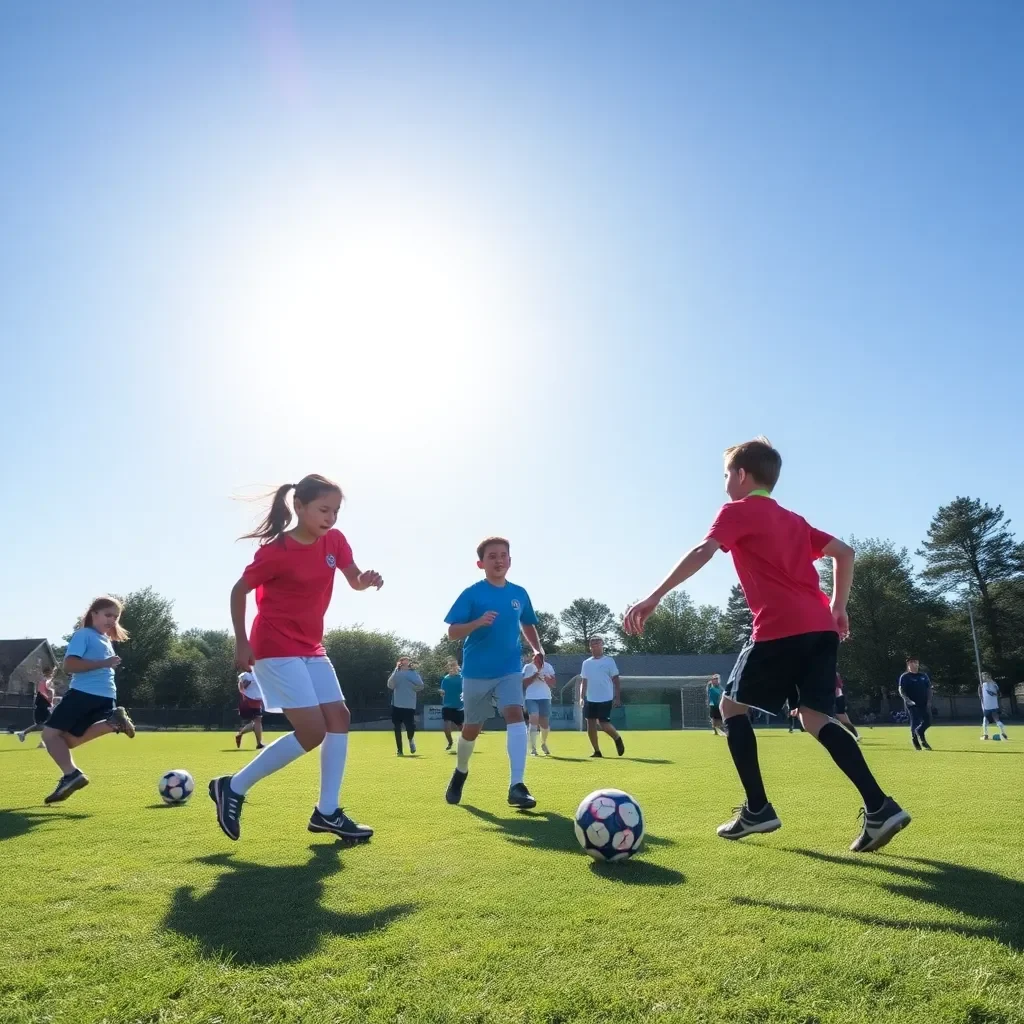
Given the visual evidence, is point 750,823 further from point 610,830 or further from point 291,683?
point 291,683

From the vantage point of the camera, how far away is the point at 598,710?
14953 mm

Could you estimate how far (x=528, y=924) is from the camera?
296 centimetres

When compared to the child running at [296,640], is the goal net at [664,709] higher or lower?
lower

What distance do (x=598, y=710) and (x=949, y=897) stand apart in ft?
38.8

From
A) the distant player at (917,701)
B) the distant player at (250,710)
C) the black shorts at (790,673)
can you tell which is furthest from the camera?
the distant player at (250,710)

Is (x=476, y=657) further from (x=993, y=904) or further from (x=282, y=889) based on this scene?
(x=993, y=904)

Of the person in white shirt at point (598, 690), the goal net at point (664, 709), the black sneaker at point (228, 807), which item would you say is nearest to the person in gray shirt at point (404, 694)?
the person in white shirt at point (598, 690)

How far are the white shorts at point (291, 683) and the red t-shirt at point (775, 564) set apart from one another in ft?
8.39

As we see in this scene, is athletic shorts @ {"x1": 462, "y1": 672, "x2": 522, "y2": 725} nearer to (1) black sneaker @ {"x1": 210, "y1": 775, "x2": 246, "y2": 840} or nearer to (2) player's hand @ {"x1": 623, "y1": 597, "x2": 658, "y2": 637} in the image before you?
(1) black sneaker @ {"x1": 210, "y1": 775, "x2": 246, "y2": 840}

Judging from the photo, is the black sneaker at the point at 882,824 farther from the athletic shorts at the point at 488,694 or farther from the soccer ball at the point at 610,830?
the athletic shorts at the point at 488,694

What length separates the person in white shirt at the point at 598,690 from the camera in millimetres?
14906

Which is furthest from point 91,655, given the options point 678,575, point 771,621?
point 771,621

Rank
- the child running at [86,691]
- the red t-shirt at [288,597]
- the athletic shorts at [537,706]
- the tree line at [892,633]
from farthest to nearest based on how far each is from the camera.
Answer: the tree line at [892,633] → the athletic shorts at [537,706] → the child running at [86,691] → the red t-shirt at [288,597]

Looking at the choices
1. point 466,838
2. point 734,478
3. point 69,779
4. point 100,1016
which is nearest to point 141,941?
point 100,1016
